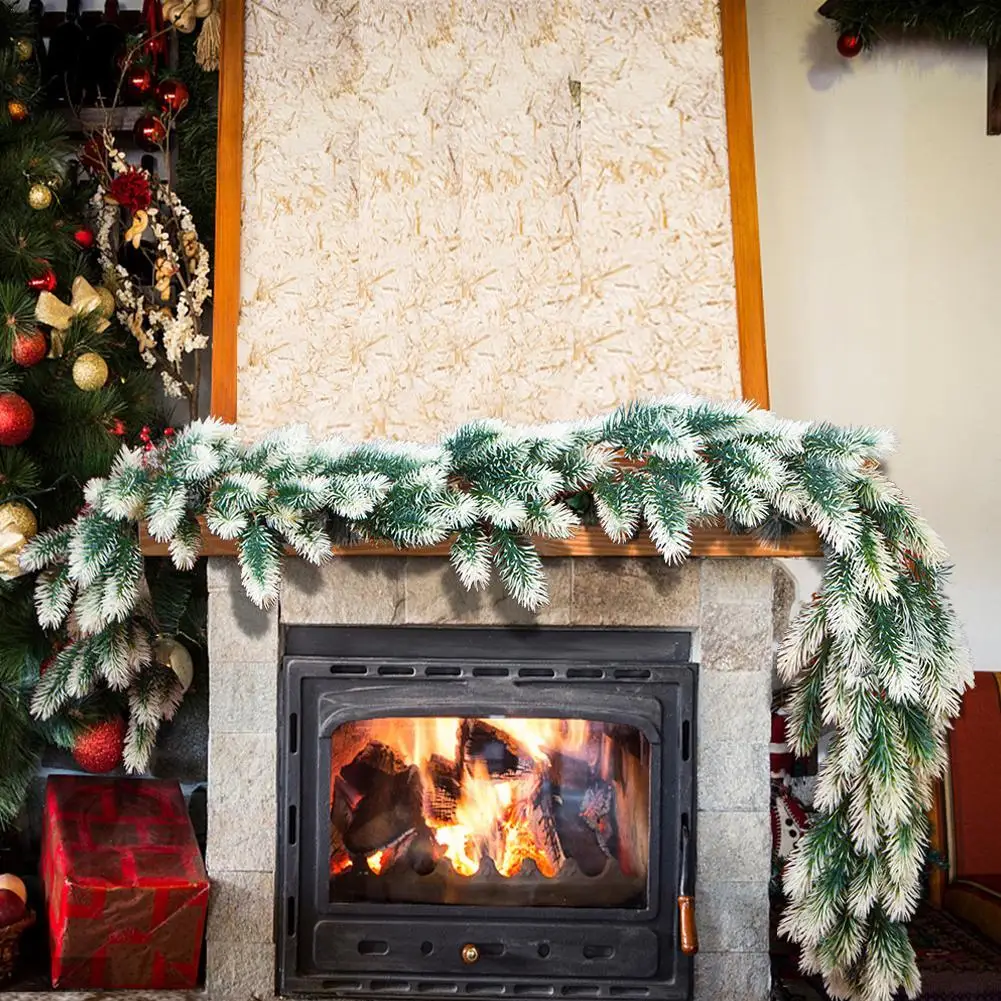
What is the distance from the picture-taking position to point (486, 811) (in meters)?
1.88

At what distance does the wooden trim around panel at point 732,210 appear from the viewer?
1957 millimetres

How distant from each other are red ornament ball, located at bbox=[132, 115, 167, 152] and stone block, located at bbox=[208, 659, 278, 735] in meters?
1.10

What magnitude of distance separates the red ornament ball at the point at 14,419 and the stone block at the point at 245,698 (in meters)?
0.56

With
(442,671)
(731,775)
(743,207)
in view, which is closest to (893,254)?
(743,207)

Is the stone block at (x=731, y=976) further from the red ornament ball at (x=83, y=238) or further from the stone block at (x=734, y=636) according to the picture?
the red ornament ball at (x=83, y=238)

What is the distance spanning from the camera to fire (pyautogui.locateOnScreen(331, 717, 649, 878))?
6.15 ft

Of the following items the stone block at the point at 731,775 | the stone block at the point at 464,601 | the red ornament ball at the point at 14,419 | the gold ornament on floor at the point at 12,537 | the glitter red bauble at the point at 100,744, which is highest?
the red ornament ball at the point at 14,419

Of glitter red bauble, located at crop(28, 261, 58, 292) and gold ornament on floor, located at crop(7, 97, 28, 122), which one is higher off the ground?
gold ornament on floor, located at crop(7, 97, 28, 122)

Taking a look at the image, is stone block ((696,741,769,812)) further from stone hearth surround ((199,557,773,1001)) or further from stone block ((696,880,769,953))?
stone block ((696,880,769,953))

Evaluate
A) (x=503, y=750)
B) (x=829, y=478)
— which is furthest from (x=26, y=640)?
(x=829, y=478)

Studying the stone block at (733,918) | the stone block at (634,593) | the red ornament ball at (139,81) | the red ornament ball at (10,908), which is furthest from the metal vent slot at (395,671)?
the red ornament ball at (139,81)

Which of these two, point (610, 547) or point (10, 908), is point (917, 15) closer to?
point (610, 547)

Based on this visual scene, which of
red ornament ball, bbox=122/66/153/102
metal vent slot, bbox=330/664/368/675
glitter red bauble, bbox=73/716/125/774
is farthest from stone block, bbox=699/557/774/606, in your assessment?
red ornament ball, bbox=122/66/153/102

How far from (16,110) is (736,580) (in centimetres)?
165
